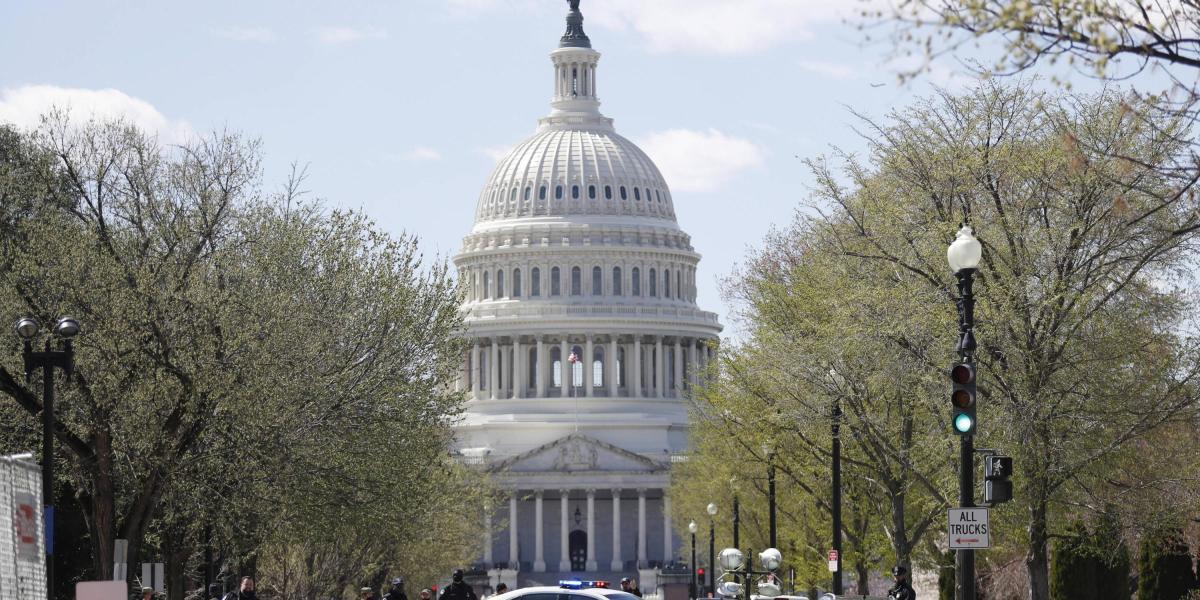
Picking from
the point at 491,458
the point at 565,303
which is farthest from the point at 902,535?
the point at 565,303

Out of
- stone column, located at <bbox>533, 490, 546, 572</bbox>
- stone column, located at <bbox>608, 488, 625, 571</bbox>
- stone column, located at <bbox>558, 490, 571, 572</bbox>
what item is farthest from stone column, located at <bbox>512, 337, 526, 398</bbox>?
stone column, located at <bbox>608, 488, 625, 571</bbox>

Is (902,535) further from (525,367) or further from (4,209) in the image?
(525,367)

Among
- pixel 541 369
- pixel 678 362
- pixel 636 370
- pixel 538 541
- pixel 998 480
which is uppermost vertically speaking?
pixel 678 362

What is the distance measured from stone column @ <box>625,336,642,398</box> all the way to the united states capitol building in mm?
147

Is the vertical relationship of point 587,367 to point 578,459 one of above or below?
above

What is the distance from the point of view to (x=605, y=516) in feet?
530

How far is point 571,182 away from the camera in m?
175

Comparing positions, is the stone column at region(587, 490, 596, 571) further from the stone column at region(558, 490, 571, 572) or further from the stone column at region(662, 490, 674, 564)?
the stone column at region(662, 490, 674, 564)

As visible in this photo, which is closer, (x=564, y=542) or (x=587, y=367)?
(x=564, y=542)

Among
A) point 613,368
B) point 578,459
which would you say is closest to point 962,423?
point 578,459

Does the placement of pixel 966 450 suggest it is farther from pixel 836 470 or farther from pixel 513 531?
pixel 513 531

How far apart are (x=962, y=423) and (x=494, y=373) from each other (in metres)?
148

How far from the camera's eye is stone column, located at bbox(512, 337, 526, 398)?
170m

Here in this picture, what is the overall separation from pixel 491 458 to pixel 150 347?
116 metres
